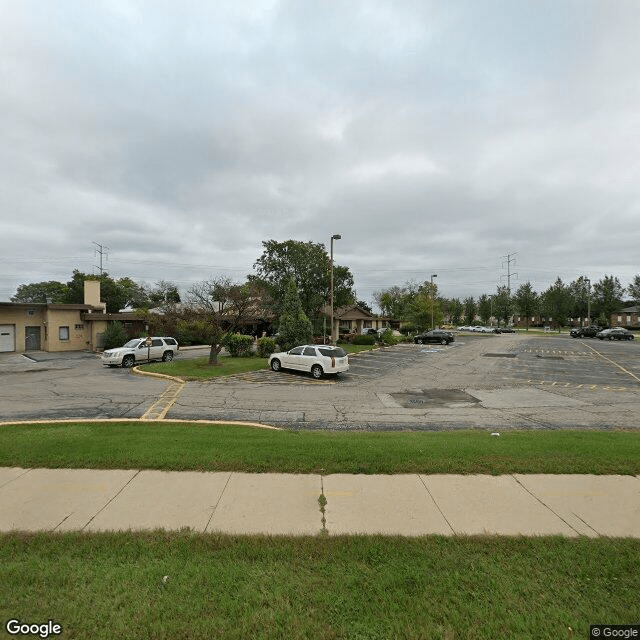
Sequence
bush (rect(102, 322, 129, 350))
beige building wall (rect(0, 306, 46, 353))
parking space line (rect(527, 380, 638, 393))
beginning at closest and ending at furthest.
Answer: parking space line (rect(527, 380, 638, 393)) < bush (rect(102, 322, 129, 350)) < beige building wall (rect(0, 306, 46, 353))

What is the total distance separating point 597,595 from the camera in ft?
9.86

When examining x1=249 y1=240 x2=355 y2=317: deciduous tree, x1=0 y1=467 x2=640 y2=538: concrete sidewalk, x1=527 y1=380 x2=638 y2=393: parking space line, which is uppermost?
x1=249 y1=240 x2=355 y2=317: deciduous tree

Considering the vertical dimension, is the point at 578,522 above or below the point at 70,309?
below

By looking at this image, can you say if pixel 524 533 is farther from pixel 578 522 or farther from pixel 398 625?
pixel 398 625

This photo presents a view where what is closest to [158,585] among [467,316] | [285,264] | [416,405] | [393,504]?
[393,504]

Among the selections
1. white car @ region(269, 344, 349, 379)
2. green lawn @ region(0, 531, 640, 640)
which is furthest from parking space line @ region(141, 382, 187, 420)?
green lawn @ region(0, 531, 640, 640)

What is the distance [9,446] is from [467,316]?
379ft

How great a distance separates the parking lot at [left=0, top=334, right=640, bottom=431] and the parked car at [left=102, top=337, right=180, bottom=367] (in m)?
0.95

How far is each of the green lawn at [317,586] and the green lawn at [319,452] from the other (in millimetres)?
1984

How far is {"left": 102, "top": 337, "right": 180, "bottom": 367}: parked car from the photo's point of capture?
23.5 meters

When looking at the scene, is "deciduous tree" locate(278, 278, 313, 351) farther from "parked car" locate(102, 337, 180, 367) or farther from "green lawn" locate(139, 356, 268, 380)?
"parked car" locate(102, 337, 180, 367)

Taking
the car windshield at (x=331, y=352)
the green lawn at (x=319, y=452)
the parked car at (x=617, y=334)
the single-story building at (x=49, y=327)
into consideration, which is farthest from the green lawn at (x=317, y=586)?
the parked car at (x=617, y=334)

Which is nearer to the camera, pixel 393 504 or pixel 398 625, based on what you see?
pixel 398 625

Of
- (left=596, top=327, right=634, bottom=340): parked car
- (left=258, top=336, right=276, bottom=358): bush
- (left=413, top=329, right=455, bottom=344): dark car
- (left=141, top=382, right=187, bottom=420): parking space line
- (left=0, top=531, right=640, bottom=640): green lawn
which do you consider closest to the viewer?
(left=0, top=531, right=640, bottom=640): green lawn
